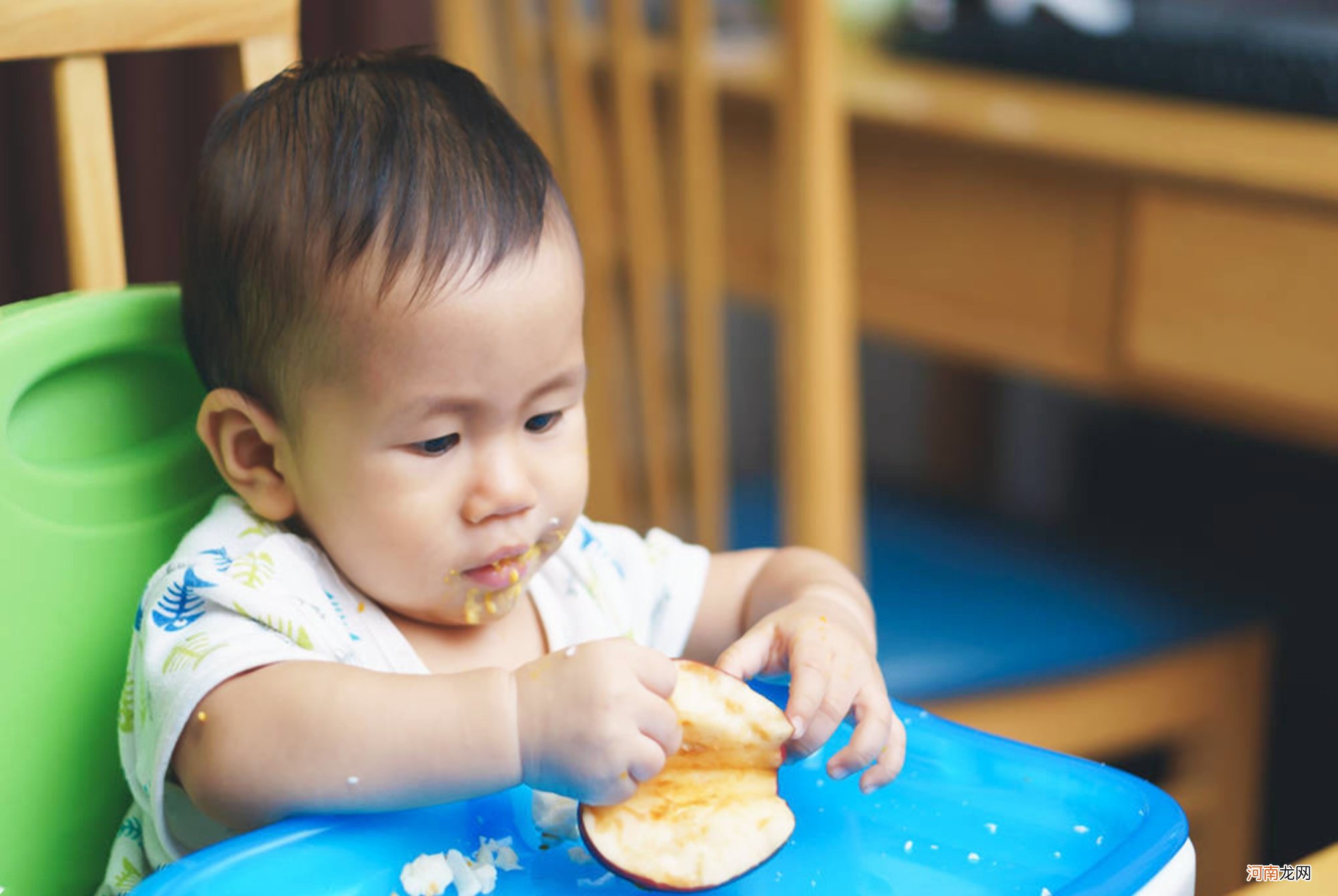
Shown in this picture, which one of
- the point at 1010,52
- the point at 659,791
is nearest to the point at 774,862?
the point at 659,791

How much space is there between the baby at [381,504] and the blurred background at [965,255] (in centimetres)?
53

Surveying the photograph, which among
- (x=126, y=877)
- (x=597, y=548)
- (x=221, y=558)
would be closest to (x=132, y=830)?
(x=126, y=877)

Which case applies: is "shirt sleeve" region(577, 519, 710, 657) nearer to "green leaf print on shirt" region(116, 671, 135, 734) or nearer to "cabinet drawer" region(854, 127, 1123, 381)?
"green leaf print on shirt" region(116, 671, 135, 734)

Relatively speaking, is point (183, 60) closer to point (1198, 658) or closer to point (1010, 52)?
point (1010, 52)

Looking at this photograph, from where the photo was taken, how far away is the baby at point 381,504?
49cm

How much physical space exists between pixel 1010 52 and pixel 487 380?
3.34ft

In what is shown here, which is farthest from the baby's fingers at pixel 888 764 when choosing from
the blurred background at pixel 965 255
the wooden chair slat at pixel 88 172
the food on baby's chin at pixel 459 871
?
the blurred background at pixel 965 255

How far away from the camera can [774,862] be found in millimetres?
519

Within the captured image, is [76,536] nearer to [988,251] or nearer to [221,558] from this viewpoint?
[221,558]

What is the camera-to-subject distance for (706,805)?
49 centimetres

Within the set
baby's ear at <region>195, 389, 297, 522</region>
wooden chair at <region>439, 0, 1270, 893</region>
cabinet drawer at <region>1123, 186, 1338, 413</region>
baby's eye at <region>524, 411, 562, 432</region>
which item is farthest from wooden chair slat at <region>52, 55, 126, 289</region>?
cabinet drawer at <region>1123, 186, 1338, 413</region>

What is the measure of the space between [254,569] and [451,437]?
0.28ft

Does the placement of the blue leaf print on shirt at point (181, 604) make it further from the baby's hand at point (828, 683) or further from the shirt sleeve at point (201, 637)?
the baby's hand at point (828, 683)

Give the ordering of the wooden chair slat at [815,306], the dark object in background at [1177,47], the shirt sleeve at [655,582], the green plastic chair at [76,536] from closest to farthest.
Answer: the green plastic chair at [76,536], the shirt sleeve at [655,582], the wooden chair slat at [815,306], the dark object in background at [1177,47]
